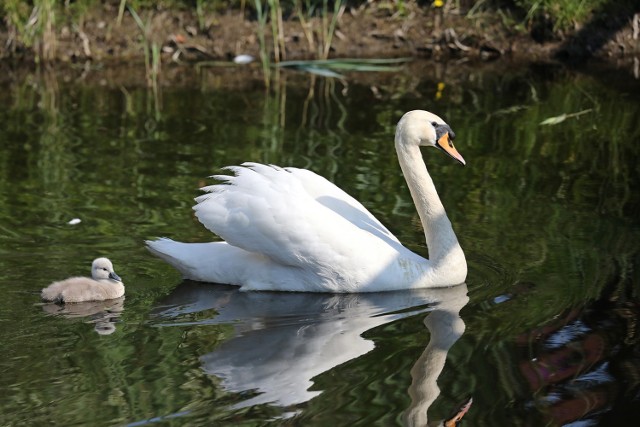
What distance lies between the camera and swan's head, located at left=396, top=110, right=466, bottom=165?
27.5 ft

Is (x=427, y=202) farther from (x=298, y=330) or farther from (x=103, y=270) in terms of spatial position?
(x=103, y=270)

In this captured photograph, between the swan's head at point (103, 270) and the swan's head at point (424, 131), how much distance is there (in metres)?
2.10

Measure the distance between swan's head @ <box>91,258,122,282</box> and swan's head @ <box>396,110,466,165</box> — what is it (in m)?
2.10

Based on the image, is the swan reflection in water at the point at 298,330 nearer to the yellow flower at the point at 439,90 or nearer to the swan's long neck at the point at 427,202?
the swan's long neck at the point at 427,202

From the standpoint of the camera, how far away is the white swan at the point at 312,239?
7.95 metres

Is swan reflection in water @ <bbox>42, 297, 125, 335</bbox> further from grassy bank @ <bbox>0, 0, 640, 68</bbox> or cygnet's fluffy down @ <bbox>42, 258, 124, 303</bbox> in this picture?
grassy bank @ <bbox>0, 0, 640, 68</bbox>

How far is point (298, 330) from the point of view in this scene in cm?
736

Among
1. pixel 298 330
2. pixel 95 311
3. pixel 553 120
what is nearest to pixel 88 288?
pixel 95 311

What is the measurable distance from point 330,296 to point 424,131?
4.19 ft

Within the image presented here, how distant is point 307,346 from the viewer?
23.1 feet

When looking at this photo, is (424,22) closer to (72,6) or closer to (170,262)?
(72,6)

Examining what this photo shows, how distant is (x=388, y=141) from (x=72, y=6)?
702 centimetres

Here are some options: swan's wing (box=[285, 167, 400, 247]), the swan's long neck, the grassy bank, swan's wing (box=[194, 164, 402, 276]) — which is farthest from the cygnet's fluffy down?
the grassy bank

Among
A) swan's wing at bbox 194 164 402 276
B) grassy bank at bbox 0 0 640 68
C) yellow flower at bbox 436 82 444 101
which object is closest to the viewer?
swan's wing at bbox 194 164 402 276
